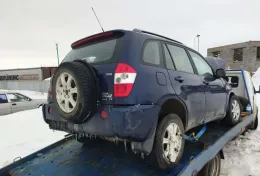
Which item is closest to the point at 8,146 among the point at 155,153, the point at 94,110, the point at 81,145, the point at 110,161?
the point at 81,145

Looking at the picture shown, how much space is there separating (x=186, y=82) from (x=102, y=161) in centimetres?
158

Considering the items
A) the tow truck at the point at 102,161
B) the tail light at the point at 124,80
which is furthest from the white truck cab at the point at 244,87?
the tail light at the point at 124,80

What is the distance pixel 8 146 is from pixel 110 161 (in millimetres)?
3117

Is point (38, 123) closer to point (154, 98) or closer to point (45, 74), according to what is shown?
point (154, 98)

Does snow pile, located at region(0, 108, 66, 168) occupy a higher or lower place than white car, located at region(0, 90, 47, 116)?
lower

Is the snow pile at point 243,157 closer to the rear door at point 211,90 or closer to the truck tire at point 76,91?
the rear door at point 211,90

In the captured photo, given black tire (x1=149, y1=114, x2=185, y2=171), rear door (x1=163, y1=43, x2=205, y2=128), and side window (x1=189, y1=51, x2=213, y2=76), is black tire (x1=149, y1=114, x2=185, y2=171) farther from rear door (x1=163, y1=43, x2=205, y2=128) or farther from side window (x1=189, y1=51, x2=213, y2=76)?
side window (x1=189, y1=51, x2=213, y2=76)

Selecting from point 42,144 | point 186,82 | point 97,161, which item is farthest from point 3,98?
point 186,82

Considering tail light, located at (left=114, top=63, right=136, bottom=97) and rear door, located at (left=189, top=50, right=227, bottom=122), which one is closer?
tail light, located at (left=114, top=63, right=136, bottom=97)

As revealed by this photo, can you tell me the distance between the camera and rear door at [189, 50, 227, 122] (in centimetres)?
330

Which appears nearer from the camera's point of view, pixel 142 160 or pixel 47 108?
pixel 142 160

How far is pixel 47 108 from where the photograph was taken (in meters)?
2.70

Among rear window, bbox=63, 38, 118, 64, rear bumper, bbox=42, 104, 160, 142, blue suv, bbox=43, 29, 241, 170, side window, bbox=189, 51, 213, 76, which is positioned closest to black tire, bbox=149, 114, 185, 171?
blue suv, bbox=43, 29, 241, 170

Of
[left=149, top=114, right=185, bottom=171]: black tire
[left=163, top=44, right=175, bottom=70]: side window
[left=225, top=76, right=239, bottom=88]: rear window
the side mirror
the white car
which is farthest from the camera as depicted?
the white car
